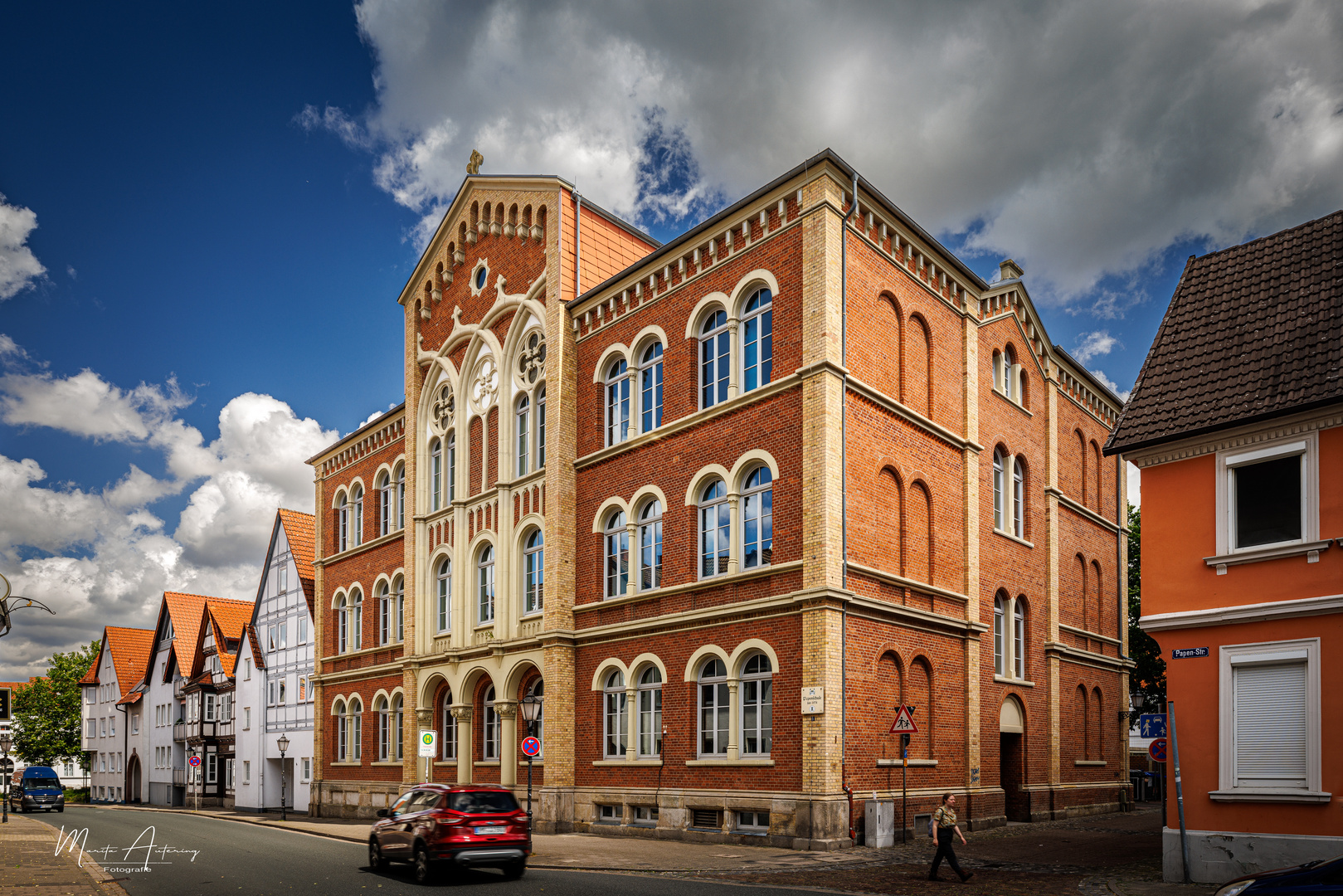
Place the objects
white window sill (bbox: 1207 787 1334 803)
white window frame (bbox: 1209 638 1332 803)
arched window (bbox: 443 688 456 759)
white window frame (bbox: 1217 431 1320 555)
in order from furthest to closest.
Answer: arched window (bbox: 443 688 456 759) → white window frame (bbox: 1217 431 1320 555) → white window frame (bbox: 1209 638 1332 803) → white window sill (bbox: 1207 787 1334 803)

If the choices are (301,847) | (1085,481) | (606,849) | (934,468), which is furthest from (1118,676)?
(301,847)

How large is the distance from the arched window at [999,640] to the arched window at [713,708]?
Answer: 27.3ft

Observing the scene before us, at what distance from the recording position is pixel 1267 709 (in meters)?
15.2

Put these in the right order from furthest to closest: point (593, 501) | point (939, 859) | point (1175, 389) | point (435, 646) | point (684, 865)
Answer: point (435, 646) < point (593, 501) < point (684, 865) < point (1175, 389) < point (939, 859)

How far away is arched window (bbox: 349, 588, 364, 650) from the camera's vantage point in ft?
131

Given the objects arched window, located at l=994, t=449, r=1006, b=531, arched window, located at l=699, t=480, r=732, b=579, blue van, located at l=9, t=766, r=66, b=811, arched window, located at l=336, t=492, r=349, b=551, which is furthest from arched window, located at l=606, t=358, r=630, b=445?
blue van, located at l=9, t=766, r=66, b=811

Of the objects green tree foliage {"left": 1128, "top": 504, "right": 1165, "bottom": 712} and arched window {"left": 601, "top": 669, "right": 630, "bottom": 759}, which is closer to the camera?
arched window {"left": 601, "top": 669, "right": 630, "bottom": 759}

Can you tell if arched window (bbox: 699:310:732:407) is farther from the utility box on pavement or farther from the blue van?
the blue van

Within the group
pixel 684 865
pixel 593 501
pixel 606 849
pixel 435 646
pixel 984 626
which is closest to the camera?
pixel 684 865

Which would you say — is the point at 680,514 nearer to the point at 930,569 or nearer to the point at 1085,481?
the point at 930,569

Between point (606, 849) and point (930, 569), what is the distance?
9.45 m

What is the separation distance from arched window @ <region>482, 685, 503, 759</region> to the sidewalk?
10.6 meters

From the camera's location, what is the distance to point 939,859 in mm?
16188

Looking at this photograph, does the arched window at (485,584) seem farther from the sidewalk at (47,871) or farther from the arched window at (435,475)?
the sidewalk at (47,871)
